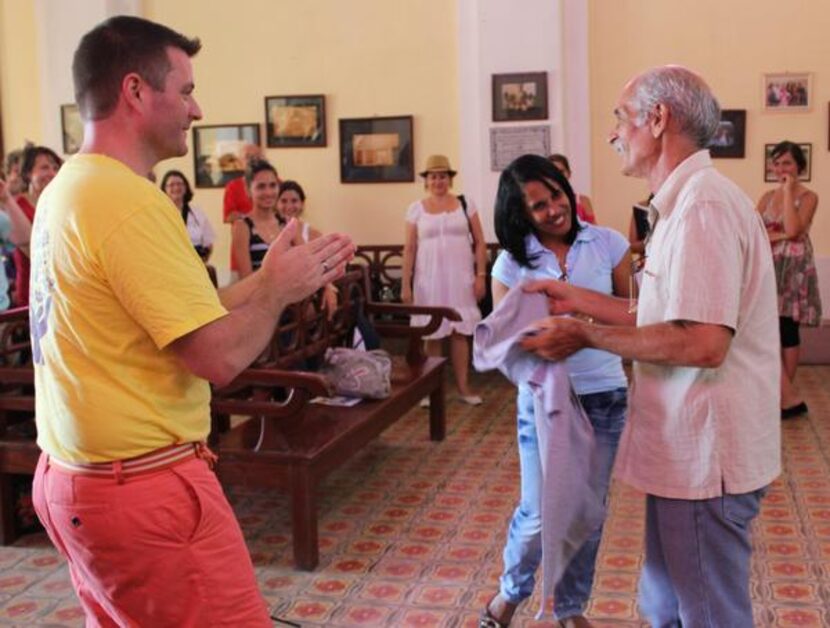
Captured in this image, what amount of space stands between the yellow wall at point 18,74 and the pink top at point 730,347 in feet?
28.0

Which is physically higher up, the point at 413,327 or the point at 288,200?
the point at 288,200

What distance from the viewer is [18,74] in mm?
9383

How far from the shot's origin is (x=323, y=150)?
905cm

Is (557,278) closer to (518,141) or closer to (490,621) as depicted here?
(490,621)

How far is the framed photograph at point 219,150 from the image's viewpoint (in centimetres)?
917

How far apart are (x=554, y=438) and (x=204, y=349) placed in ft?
4.07

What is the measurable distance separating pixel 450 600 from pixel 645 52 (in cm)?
602

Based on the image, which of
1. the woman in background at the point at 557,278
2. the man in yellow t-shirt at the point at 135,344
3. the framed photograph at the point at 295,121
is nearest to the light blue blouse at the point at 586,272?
the woman in background at the point at 557,278

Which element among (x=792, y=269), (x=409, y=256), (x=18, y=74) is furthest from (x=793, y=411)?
(x=18, y=74)

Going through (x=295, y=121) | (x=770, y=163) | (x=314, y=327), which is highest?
(x=295, y=121)

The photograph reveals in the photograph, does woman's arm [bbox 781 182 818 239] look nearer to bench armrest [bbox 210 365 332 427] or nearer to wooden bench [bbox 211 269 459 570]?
wooden bench [bbox 211 269 459 570]

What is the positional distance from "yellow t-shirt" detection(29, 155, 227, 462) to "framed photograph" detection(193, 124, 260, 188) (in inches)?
291

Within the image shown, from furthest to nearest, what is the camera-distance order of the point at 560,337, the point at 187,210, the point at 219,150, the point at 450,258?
the point at 219,150 → the point at 187,210 → the point at 450,258 → the point at 560,337

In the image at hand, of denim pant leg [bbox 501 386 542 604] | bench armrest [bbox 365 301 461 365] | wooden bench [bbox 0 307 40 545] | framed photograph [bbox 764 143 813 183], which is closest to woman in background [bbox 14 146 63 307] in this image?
wooden bench [bbox 0 307 40 545]
